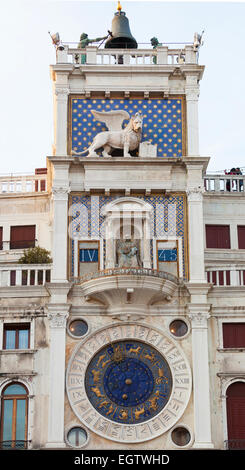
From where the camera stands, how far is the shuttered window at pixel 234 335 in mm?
31062

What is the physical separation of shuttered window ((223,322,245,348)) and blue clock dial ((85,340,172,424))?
6.80 ft

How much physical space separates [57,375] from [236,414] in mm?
5455

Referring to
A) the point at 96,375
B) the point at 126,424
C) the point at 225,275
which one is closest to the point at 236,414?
the point at 126,424

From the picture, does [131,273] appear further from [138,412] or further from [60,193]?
[138,412]

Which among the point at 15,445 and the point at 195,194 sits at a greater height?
the point at 195,194

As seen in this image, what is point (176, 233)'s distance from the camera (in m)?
32.2

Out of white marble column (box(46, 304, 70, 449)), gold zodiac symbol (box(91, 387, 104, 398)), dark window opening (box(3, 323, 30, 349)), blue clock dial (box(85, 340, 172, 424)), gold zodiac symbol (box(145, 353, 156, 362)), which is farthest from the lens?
dark window opening (box(3, 323, 30, 349))

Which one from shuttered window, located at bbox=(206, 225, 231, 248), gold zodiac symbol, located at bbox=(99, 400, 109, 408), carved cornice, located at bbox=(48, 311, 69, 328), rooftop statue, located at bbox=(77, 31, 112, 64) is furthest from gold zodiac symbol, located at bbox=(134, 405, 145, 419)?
rooftop statue, located at bbox=(77, 31, 112, 64)

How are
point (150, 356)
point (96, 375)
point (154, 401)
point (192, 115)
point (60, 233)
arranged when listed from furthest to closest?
point (192, 115)
point (60, 233)
point (150, 356)
point (96, 375)
point (154, 401)

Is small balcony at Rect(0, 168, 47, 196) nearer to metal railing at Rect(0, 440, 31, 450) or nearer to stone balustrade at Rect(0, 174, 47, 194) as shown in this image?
stone balustrade at Rect(0, 174, 47, 194)

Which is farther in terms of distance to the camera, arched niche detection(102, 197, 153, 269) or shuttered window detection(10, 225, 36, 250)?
shuttered window detection(10, 225, 36, 250)

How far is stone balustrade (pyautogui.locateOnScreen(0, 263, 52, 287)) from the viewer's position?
31.7 m

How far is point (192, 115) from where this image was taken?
33.4m

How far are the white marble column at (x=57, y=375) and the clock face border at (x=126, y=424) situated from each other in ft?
0.95
